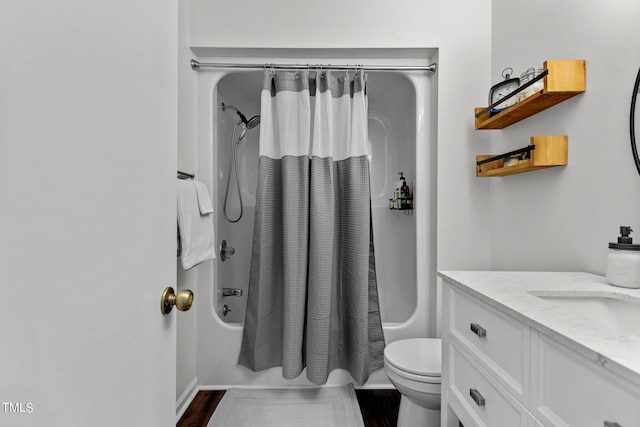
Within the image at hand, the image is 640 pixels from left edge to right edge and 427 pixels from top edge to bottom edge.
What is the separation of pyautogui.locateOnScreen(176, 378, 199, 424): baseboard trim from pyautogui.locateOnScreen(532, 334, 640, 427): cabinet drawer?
162cm

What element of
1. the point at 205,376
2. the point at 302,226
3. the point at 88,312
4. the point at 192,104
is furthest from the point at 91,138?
the point at 205,376

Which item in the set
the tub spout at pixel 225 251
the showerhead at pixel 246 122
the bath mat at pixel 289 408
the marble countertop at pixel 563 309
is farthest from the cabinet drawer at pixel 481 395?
the showerhead at pixel 246 122

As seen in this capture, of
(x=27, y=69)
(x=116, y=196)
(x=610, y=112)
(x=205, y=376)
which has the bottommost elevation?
(x=205, y=376)

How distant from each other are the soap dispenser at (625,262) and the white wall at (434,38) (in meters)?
0.84

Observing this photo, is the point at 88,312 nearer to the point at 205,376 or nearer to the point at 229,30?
the point at 205,376

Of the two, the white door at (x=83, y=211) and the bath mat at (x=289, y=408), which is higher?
the white door at (x=83, y=211)

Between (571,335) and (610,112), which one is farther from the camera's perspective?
(610,112)

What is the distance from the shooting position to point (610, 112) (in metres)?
1.10

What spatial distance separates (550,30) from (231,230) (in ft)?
6.83

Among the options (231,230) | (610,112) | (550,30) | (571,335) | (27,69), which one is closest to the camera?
(27,69)

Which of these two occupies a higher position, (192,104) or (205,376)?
(192,104)

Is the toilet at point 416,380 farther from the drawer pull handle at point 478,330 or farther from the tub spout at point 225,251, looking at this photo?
the tub spout at point 225,251

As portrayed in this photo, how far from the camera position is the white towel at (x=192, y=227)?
54.6 inches

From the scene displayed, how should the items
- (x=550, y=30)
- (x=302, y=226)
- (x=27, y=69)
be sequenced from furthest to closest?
(x=302, y=226) → (x=550, y=30) → (x=27, y=69)
